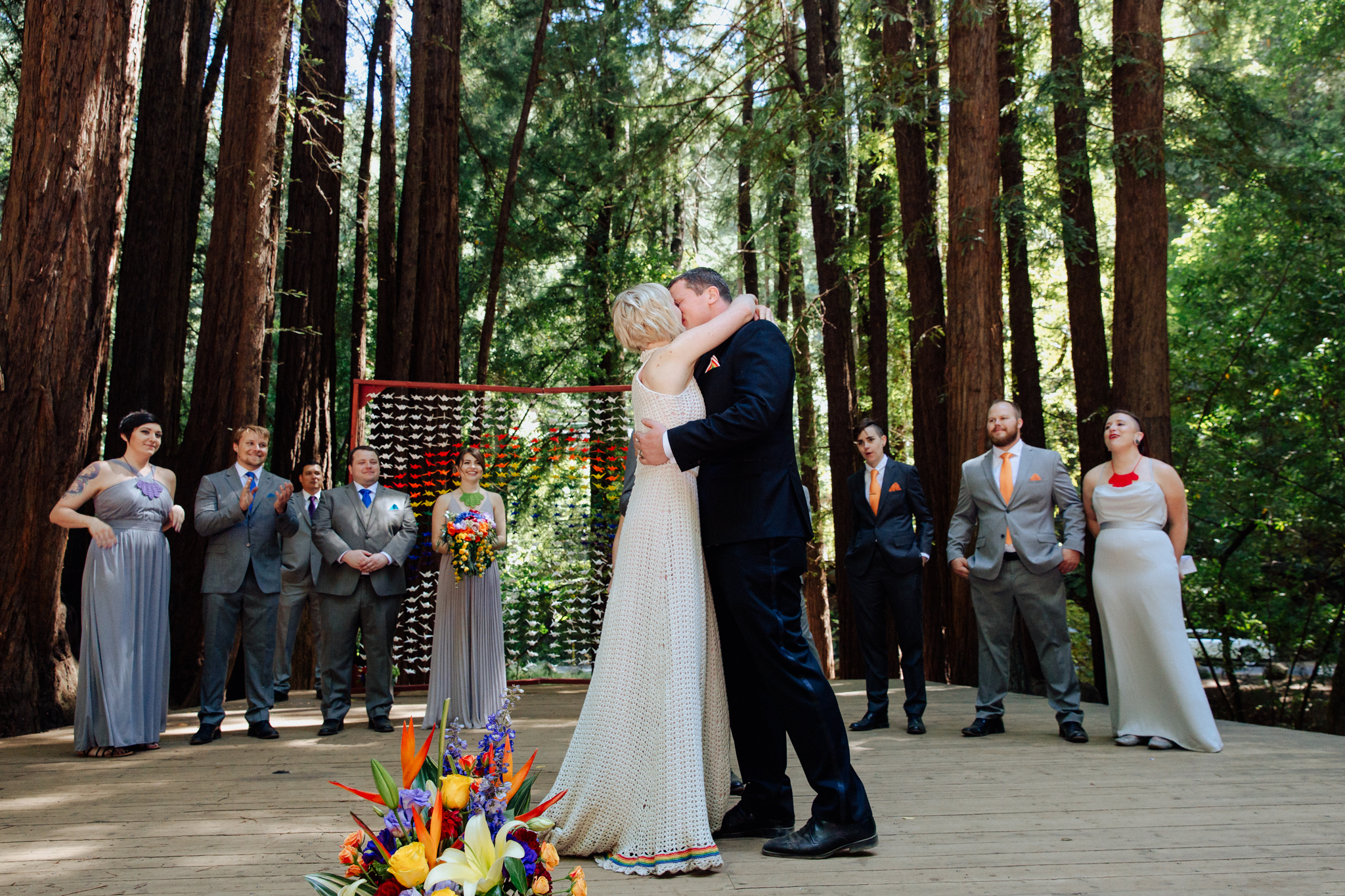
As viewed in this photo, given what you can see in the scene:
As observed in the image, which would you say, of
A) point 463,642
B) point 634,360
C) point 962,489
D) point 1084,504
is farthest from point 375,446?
point 634,360

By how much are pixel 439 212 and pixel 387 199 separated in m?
4.19

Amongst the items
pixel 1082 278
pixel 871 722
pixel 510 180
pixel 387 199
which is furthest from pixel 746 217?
pixel 871 722

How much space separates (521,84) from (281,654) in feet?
34.8

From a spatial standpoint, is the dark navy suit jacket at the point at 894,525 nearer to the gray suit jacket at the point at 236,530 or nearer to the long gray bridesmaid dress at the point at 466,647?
the long gray bridesmaid dress at the point at 466,647

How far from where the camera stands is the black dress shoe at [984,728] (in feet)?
19.2

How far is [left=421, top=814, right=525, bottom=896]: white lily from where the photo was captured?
5.36 feet

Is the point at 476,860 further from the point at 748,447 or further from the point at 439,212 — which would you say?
the point at 439,212

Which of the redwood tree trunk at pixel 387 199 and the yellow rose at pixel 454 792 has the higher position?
the redwood tree trunk at pixel 387 199

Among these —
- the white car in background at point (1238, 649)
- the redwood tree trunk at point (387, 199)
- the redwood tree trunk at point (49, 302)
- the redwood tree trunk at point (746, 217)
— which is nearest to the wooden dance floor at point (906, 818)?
the redwood tree trunk at point (49, 302)

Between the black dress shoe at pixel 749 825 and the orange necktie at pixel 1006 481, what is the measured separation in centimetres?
292

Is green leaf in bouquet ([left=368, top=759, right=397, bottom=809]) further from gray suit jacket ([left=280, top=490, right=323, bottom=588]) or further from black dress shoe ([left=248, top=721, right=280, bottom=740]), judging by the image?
gray suit jacket ([left=280, top=490, right=323, bottom=588])

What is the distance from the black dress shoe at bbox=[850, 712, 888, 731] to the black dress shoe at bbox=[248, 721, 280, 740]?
12.6ft

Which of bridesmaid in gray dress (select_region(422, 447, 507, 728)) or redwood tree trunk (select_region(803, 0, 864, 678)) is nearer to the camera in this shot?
bridesmaid in gray dress (select_region(422, 447, 507, 728))

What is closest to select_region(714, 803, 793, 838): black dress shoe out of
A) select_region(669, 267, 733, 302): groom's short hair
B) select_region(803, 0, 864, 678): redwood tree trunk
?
select_region(669, 267, 733, 302): groom's short hair
